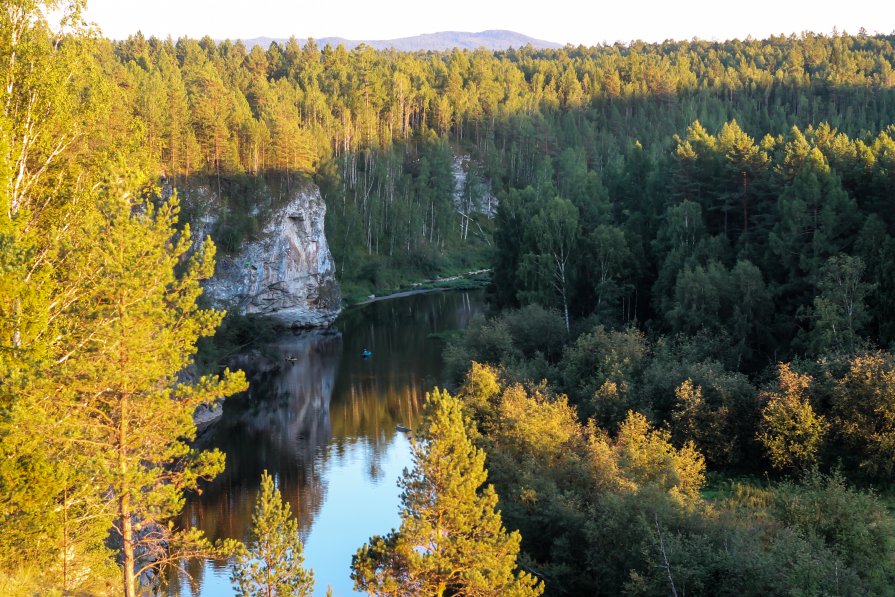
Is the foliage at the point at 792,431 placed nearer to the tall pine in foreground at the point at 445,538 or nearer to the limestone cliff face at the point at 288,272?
the tall pine in foreground at the point at 445,538

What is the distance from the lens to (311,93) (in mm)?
100562

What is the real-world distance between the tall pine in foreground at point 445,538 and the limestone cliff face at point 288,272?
44.2 meters

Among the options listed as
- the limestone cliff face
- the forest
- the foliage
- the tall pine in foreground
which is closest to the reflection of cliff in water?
the forest

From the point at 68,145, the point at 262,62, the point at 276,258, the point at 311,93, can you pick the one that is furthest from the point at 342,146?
the point at 68,145

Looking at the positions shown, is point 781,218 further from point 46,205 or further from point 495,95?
point 495,95

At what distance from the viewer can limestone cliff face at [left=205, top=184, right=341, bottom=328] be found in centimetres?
6644

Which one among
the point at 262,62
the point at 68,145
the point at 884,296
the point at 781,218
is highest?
the point at 262,62

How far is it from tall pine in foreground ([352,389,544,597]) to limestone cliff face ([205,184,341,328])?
44155 mm

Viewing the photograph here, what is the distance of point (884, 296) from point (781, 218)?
27.1 ft

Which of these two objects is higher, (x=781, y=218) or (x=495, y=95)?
(x=495, y=95)

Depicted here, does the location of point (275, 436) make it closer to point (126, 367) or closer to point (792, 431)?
point (792, 431)

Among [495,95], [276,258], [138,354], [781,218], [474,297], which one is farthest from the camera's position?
[495,95]

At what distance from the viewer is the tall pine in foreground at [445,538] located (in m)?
19.4

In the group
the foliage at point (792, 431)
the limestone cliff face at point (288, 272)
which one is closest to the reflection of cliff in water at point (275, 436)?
the limestone cliff face at point (288, 272)
